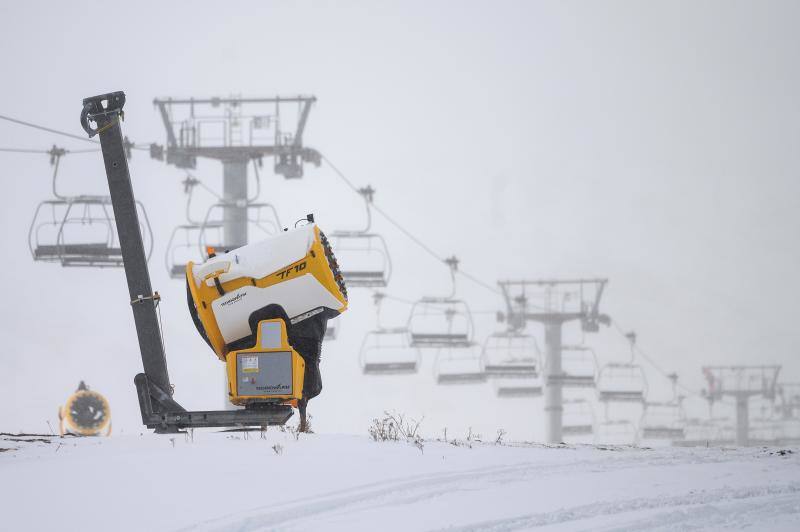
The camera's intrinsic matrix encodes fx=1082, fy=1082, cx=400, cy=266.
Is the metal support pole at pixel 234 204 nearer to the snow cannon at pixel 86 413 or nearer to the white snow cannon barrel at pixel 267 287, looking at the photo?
the snow cannon at pixel 86 413

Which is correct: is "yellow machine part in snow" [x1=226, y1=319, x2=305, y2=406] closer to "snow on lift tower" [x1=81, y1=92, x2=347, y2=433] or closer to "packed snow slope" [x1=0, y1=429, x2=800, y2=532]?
"snow on lift tower" [x1=81, y1=92, x2=347, y2=433]

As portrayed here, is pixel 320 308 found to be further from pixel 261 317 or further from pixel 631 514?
pixel 631 514

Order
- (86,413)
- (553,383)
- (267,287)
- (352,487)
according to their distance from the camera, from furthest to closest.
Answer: (553,383)
(86,413)
(267,287)
(352,487)

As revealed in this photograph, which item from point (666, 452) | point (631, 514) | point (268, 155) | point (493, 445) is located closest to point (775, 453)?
point (666, 452)

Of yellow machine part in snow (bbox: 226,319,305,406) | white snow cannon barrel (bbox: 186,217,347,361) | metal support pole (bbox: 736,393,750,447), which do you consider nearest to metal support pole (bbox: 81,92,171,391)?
white snow cannon barrel (bbox: 186,217,347,361)

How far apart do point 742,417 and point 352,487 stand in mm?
85306

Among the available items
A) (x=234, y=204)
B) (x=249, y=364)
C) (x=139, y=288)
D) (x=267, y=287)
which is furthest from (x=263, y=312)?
(x=234, y=204)

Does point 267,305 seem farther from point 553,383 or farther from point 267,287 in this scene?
point 553,383

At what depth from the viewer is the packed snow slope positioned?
7.80 meters

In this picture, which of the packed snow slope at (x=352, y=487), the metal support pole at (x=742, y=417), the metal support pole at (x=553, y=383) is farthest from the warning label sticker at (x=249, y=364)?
the metal support pole at (x=742, y=417)

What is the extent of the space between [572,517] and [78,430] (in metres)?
11.1

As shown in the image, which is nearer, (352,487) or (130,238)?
(352,487)

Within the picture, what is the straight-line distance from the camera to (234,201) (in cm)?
2938

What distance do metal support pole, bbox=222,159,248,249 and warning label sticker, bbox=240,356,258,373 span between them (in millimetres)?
16197
